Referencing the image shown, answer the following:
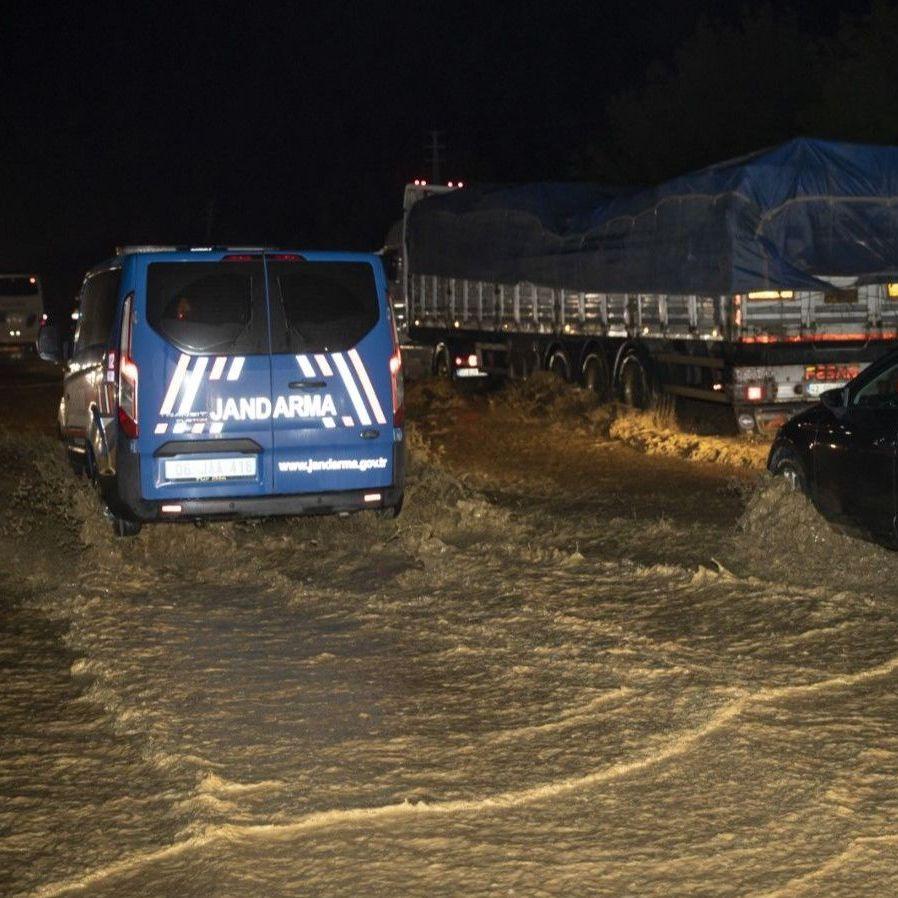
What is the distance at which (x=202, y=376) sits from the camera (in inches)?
377

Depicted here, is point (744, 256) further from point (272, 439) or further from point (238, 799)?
point (238, 799)

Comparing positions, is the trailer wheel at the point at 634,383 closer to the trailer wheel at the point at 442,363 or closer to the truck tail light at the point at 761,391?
the truck tail light at the point at 761,391

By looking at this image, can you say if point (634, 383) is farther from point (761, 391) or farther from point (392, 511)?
point (392, 511)

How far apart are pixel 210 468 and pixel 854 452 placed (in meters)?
3.79

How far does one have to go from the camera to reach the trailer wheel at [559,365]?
20.7 m

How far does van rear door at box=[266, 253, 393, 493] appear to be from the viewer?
9.80 metres

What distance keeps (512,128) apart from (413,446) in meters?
77.4

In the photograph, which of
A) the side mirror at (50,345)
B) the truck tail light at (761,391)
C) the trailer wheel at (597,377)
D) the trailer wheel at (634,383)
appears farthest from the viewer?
the trailer wheel at (597,377)

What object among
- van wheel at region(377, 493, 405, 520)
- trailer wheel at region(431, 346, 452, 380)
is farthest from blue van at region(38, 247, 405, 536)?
trailer wheel at region(431, 346, 452, 380)

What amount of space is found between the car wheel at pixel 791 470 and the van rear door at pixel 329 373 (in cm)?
255

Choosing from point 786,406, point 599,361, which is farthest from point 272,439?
point 599,361

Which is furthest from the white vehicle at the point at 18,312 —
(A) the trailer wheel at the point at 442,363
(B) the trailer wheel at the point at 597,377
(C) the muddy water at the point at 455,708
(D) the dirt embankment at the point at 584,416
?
(C) the muddy water at the point at 455,708

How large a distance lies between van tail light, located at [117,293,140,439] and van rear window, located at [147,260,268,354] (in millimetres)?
142

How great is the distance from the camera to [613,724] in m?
6.29
